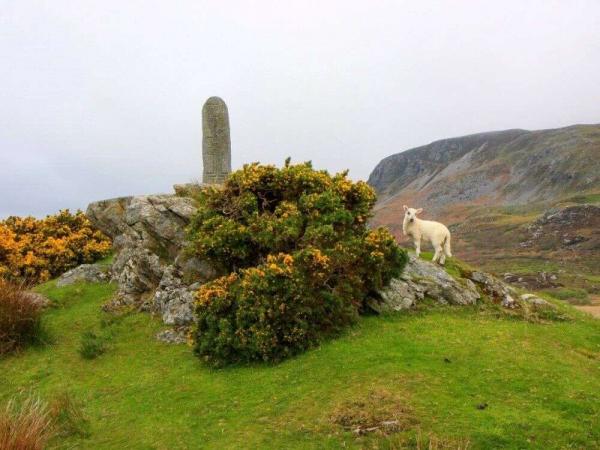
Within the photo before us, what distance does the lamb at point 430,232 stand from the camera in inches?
653

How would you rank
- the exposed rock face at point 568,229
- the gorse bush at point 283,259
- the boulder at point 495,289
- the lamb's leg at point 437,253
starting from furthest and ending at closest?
the exposed rock face at point 568,229
the lamb's leg at point 437,253
the boulder at point 495,289
the gorse bush at point 283,259

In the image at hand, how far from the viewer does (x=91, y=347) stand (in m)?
13.7

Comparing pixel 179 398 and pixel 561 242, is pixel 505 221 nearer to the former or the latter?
pixel 561 242

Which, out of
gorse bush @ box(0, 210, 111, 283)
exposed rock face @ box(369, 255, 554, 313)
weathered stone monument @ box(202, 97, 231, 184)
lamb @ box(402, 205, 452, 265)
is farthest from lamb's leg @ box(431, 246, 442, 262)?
gorse bush @ box(0, 210, 111, 283)

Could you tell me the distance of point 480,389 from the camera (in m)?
8.92

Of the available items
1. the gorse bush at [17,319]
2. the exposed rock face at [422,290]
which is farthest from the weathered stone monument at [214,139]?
the exposed rock face at [422,290]

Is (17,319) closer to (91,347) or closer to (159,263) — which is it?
(91,347)

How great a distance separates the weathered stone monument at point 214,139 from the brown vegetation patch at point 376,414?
16.9 metres

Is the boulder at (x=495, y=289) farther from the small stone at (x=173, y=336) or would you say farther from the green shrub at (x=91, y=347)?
the green shrub at (x=91, y=347)

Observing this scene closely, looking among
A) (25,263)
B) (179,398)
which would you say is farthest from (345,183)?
(25,263)

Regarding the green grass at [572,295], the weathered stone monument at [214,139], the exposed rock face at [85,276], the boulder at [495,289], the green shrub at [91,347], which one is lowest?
the green grass at [572,295]

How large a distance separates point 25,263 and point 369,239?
16.2m

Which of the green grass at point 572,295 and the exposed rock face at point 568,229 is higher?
the exposed rock face at point 568,229

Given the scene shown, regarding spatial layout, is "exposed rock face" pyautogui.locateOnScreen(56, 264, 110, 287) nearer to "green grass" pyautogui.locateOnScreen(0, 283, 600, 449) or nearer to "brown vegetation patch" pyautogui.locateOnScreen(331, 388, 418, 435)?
"green grass" pyautogui.locateOnScreen(0, 283, 600, 449)
